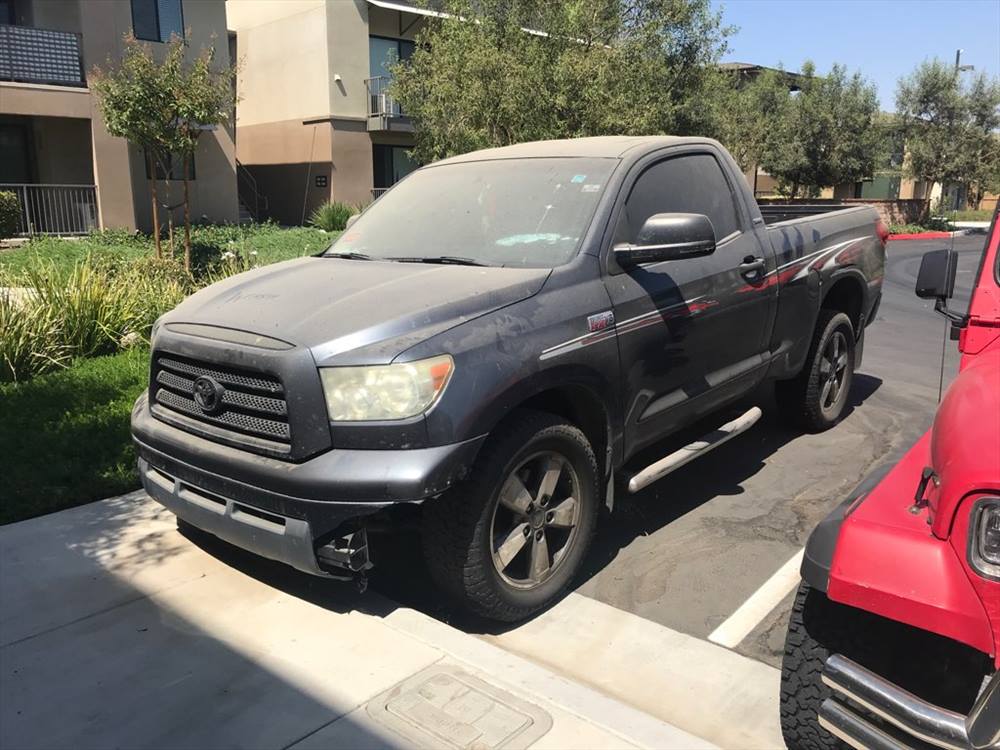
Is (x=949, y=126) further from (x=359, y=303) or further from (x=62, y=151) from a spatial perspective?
(x=359, y=303)

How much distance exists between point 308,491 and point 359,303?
0.83 m

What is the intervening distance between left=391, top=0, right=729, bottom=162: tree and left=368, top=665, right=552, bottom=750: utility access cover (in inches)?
387

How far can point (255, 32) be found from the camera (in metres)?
26.3

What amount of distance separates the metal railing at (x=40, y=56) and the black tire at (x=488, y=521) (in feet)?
60.6

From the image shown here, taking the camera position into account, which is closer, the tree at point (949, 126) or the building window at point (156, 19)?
the building window at point (156, 19)

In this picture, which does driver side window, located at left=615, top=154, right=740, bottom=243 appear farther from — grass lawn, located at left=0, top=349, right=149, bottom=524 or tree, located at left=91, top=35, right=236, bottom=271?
tree, located at left=91, top=35, right=236, bottom=271

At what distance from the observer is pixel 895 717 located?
2.19 metres

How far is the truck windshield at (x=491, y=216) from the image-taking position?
412 centimetres

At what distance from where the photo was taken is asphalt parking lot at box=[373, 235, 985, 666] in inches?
159

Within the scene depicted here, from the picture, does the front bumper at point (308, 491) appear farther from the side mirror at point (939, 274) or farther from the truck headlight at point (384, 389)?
the side mirror at point (939, 274)

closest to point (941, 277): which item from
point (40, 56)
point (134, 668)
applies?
point (134, 668)

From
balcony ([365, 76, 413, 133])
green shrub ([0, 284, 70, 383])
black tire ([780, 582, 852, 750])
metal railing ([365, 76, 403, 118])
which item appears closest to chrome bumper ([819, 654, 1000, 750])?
black tire ([780, 582, 852, 750])

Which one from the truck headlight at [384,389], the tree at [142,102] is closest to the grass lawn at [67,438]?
the truck headlight at [384,389]

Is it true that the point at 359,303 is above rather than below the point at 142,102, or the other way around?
below
